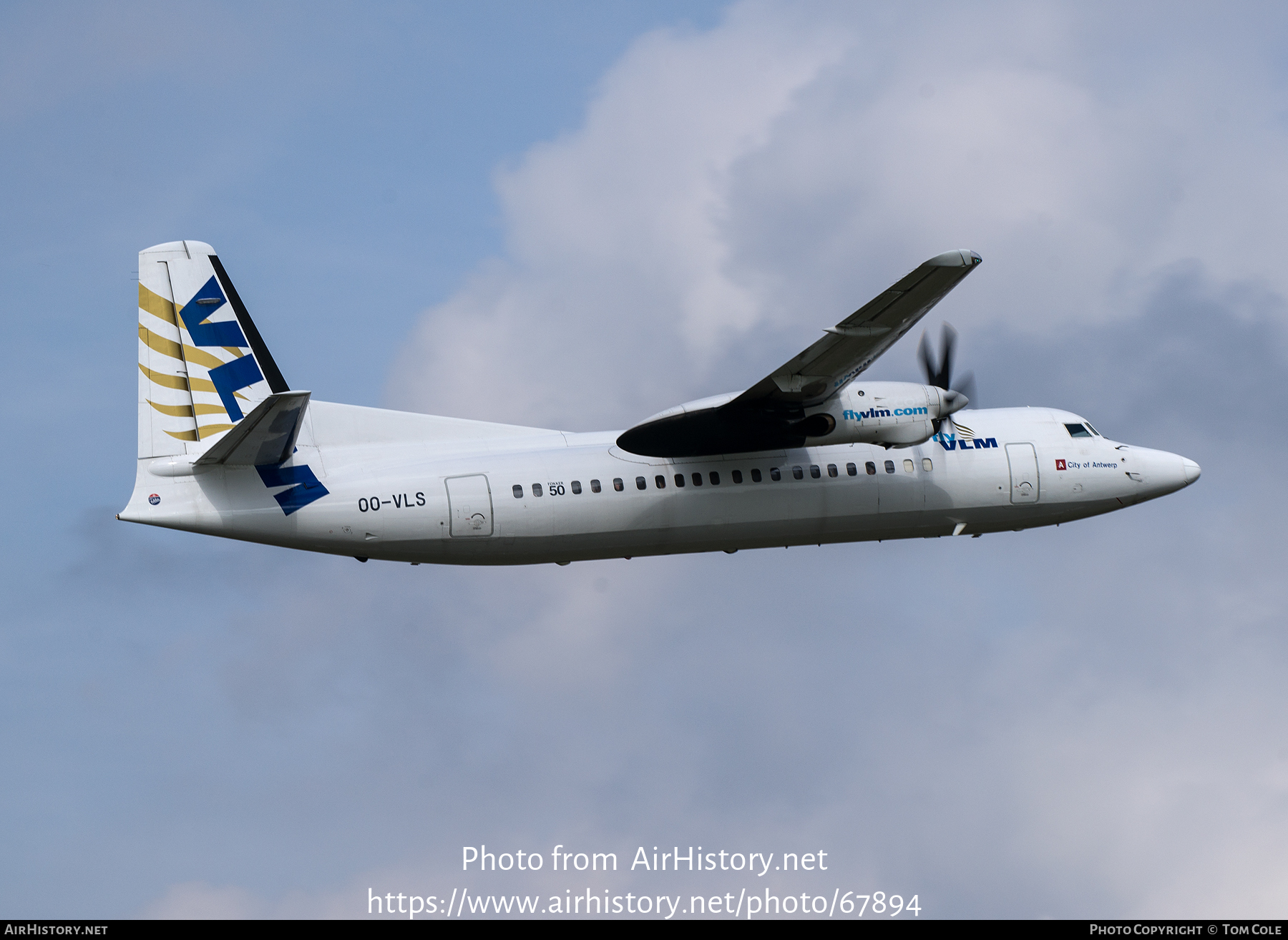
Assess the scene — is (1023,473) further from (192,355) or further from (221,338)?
(192,355)

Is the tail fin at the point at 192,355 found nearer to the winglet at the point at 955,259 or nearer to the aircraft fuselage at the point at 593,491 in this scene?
the aircraft fuselage at the point at 593,491

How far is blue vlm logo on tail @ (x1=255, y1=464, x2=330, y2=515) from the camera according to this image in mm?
25078

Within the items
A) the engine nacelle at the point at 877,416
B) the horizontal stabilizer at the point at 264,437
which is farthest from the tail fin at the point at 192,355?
the engine nacelle at the point at 877,416

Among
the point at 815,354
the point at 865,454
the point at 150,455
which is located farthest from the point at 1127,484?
the point at 150,455

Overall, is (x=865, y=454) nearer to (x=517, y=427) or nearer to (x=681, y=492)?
(x=681, y=492)

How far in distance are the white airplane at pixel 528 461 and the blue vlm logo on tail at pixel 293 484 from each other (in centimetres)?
3

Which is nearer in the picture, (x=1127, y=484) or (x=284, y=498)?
(x=284, y=498)

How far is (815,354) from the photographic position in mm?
25250

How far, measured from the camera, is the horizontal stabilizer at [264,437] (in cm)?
2331

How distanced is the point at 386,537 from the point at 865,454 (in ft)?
28.6

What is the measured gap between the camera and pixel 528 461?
86.6ft
